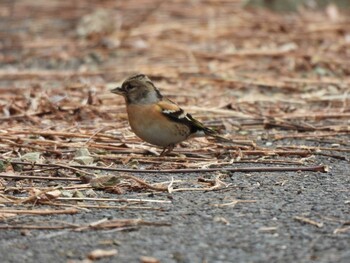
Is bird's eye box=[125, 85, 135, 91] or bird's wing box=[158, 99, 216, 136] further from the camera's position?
bird's eye box=[125, 85, 135, 91]

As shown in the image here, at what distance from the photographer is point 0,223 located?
4.44 metres

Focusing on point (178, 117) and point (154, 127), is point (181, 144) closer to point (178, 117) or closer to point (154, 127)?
point (178, 117)

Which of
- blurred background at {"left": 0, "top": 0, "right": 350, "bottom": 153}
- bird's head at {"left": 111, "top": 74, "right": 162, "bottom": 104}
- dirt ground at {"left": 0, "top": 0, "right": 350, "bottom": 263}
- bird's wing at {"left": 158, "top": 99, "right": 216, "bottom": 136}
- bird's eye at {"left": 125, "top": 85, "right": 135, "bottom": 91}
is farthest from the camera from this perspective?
blurred background at {"left": 0, "top": 0, "right": 350, "bottom": 153}

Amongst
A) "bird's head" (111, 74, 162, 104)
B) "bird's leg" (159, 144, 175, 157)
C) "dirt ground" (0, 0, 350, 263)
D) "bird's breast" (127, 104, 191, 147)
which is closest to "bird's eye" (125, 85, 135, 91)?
"bird's head" (111, 74, 162, 104)

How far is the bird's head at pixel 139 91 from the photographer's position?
6.57 m

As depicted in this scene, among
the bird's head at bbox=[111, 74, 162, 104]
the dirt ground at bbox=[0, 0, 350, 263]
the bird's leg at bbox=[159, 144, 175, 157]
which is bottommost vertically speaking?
the bird's leg at bbox=[159, 144, 175, 157]

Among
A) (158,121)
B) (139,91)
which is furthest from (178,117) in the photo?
(139,91)

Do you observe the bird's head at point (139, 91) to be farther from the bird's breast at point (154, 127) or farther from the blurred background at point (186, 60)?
the blurred background at point (186, 60)

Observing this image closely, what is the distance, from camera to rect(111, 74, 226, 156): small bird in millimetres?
6367

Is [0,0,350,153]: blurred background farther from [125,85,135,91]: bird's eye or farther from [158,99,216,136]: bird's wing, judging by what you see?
[158,99,216,136]: bird's wing

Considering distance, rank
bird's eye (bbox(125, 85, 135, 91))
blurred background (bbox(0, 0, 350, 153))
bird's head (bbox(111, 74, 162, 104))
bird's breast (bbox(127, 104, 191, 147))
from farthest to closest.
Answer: blurred background (bbox(0, 0, 350, 153)), bird's eye (bbox(125, 85, 135, 91)), bird's head (bbox(111, 74, 162, 104)), bird's breast (bbox(127, 104, 191, 147))

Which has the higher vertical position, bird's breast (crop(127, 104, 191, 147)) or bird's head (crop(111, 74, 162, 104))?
bird's head (crop(111, 74, 162, 104))

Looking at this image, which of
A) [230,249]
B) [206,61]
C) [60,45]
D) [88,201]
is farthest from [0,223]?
[60,45]

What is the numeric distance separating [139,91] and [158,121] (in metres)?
0.30
